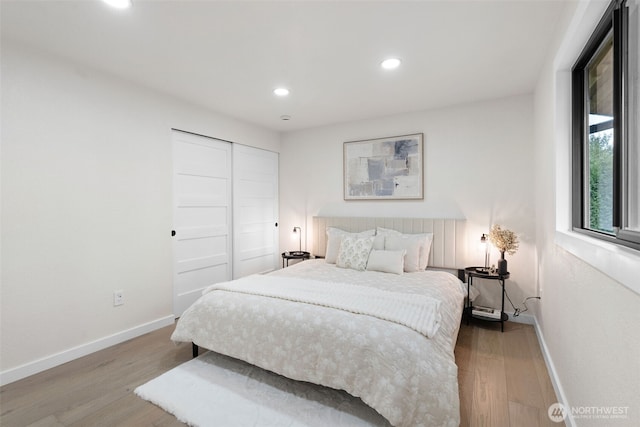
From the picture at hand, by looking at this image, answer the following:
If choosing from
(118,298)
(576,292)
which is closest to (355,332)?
(576,292)

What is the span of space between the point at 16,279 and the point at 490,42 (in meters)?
3.89

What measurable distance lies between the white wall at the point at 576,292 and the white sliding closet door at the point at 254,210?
3.40m

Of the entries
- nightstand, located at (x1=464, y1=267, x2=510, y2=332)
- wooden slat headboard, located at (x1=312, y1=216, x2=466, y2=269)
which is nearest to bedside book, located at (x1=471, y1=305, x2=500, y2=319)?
nightstand, located at (x1=464, y1=267, x2=510, y2=332)

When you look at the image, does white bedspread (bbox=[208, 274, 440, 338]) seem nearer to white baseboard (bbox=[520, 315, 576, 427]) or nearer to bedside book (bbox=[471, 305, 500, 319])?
white baseboard (bbox=[520, 315, 576, 427])

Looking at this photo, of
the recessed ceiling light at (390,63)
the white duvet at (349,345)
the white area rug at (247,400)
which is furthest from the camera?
the recessed ceiling light at (390,63)

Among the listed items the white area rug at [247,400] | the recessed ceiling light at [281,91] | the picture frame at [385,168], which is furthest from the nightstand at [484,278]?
the recessed ceiling light at [281,91]

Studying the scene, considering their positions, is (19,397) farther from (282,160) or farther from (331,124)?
(331,124)

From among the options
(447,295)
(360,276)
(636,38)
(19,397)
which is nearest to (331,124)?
(360,276)

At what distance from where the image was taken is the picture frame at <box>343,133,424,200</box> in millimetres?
3713

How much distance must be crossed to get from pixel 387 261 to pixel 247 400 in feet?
6.20

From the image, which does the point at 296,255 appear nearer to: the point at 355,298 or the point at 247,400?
the point at 355,298

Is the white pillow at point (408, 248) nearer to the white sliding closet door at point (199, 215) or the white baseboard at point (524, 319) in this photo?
the white baseboard at point (524, 319)

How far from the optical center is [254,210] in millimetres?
4363

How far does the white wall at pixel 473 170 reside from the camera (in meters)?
3.15
